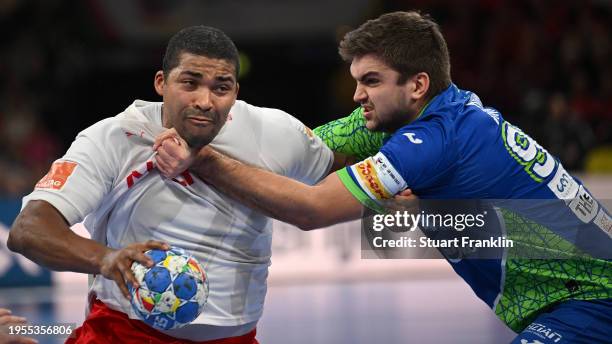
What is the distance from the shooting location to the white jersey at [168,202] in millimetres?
4125

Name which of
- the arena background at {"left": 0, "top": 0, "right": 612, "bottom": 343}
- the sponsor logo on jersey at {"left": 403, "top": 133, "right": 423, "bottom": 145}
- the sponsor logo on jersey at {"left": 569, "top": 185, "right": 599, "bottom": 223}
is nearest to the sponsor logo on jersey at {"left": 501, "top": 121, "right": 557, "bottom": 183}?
the sponsor logo on jersey at {"left": 569, "top": 185, "right": 599, "bottom": 223}

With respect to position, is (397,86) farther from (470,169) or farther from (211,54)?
(211,54)

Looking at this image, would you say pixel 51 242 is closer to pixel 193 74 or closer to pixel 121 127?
pixel 121 127

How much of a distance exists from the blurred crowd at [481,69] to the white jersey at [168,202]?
8.13m

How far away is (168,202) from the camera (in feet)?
14.1

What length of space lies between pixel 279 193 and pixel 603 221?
5.18 feet

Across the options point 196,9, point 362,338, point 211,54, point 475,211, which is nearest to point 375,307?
point 362,338

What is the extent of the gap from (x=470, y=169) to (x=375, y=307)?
526cm

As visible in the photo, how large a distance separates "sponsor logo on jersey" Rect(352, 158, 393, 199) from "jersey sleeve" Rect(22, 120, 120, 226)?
3.49ft

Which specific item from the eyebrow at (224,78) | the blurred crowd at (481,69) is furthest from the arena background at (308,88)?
the eyebrow at (224,78)

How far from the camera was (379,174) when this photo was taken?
4285 millimetres

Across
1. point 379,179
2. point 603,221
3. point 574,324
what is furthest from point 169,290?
point 603,221

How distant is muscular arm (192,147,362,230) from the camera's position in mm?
4242

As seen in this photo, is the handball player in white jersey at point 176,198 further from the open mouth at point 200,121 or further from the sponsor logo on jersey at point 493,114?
the sponsor logo on jersey at point 493,114
